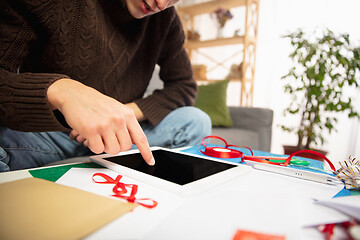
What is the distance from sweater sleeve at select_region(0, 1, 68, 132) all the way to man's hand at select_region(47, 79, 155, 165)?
0.18ft

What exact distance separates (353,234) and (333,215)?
0.06m

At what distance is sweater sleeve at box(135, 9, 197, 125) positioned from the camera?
2.88 feet

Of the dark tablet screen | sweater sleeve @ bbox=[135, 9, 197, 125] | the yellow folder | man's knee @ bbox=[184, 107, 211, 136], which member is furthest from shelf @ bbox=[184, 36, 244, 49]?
the yellow folder

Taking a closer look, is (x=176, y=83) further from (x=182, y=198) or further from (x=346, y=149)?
(x=346, y=149)

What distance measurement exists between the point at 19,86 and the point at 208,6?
239cm

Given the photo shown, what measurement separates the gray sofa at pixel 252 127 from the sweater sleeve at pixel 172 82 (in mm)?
569

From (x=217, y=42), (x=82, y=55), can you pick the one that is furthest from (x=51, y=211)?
(x=217, y=42)

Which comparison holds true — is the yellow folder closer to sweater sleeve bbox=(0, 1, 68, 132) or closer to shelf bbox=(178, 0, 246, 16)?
sweater sleeve bbox=(0, 1, 68, 132)

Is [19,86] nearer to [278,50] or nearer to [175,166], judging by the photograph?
[175,166]

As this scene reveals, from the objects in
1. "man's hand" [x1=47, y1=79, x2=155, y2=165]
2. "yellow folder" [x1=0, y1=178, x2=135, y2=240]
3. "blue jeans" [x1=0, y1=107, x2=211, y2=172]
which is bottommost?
"blue jeans" [x1=0, y1=107, x2=211, y2=172]

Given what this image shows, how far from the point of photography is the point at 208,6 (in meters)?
2.43

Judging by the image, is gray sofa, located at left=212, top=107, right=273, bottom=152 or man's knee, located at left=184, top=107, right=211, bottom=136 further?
gray sofa, located at left=212, top=107, right=273, bottom=152

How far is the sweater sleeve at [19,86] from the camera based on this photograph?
1.41 ft

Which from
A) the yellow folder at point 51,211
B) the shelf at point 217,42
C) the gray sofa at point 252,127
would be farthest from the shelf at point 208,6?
the yellow folder at point 51,211
